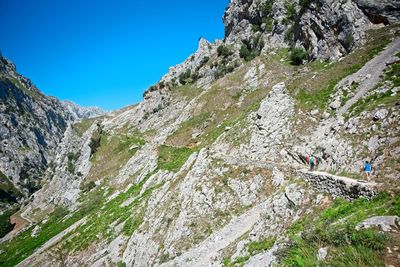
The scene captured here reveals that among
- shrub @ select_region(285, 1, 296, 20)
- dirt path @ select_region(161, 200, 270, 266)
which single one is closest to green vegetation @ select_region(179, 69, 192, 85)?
shrub @ select_region(285, 1, 296, 20)

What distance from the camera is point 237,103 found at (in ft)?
215

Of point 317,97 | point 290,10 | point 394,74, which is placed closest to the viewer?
point 394,74

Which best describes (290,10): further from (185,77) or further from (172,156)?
(172,156)

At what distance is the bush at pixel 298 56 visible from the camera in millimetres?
62209

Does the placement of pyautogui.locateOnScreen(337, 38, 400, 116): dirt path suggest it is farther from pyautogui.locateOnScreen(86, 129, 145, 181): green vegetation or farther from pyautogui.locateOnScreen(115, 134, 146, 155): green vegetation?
pyautogui.locateOnScreen(86, 129, 145, 181): green vegetation

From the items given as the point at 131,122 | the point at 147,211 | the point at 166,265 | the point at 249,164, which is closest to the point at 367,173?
the point at 249,164

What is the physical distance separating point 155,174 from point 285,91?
98.9 ft

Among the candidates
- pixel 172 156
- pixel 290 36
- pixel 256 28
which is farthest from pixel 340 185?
pixel 256 28

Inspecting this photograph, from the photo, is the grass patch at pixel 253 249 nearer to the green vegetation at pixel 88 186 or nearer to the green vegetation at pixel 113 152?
the green vegetation at pixel 113 152

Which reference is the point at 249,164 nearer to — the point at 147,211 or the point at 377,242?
the point at 147,211

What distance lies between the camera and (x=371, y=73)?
3391 centimetres

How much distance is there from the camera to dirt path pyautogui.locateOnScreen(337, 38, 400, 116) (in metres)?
31.9

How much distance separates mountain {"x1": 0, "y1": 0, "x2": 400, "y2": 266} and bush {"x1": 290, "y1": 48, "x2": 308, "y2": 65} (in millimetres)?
221

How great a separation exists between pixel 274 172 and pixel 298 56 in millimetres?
40243
